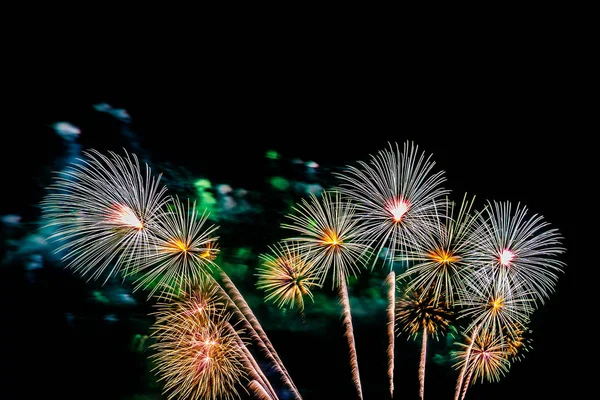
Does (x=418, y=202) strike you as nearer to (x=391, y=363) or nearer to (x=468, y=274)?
(x=468, y=274)

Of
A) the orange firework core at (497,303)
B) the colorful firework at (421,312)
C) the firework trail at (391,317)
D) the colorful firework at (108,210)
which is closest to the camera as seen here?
the colorful firework at (108,210)

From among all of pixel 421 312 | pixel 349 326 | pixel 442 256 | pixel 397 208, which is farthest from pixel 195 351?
pixel 442 256

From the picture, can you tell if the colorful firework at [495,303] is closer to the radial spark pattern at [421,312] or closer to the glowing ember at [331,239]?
the radial spark pattern at [421,312]

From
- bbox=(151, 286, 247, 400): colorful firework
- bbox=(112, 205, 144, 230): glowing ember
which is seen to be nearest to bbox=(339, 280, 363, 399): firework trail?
bbox=(151, 286, 247, 400): colorful firework

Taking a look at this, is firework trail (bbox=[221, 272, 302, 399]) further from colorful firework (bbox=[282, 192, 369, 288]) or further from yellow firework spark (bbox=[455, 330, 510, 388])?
yellow firework spark (bbox=[455, 330, 510, 388])

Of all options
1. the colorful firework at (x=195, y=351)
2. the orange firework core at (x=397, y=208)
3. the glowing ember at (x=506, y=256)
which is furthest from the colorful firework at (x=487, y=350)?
Answer: the colorful firework at (x=195, y=351)

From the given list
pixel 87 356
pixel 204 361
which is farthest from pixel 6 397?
pixel 204 361
